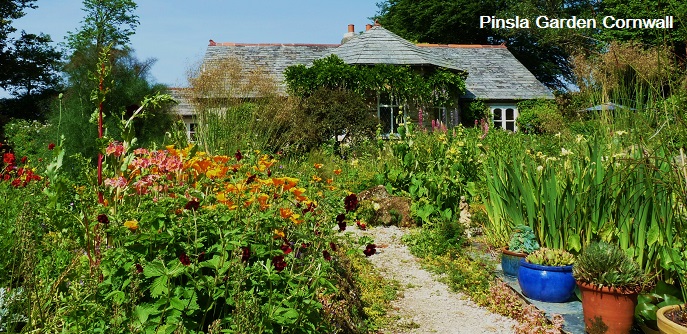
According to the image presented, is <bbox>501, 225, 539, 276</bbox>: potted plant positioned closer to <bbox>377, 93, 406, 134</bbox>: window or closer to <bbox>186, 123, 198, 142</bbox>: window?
<bbox>186, 123, 198, 142</bbox>: window

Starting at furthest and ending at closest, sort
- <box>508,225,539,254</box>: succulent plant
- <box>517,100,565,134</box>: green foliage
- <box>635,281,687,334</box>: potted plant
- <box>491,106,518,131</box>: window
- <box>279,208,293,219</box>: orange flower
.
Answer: <box>491,106,518,131</box>: window < <box>517,100,565,134</box>: green foliage < <box>508,225,539,254</box>: succulent plant < <box>635,281,687,334</box>: potted plant < <box>279,208,293,219</box>: orange flower

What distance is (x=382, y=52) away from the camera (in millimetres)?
18250

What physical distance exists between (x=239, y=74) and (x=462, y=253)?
1109cm

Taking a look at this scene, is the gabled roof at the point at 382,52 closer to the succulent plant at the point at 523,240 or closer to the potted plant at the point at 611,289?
the succulent plant at the point at 523,240

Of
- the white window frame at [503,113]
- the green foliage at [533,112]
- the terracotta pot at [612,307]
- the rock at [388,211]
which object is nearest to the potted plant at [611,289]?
the terracotta pot at [612,307]

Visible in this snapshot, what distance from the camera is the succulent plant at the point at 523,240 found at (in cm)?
434

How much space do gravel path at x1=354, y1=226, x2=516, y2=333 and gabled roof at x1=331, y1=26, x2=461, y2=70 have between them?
1303 cm

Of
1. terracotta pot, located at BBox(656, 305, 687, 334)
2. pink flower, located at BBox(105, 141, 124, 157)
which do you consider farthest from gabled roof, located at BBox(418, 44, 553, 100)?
Answer: pink flower, located at BBox(105, 141, 124, 157)

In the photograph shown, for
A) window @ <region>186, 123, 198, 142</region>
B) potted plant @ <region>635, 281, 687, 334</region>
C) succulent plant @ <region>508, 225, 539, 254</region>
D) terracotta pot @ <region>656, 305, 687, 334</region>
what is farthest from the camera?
window @ <region>186, 123, 198, 142</region>

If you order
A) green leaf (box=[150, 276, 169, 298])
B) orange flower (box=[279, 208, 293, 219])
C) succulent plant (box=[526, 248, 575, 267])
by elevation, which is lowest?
succulent plant (box=[526, 248, 575, 267])

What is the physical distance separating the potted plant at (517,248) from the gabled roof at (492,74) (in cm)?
1714

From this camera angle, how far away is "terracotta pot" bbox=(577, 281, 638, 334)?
11.2ft

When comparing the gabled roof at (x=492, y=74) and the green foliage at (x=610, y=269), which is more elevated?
the gabled roof at (x=492, y=74)

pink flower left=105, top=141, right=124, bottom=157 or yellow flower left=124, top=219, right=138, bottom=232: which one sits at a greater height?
pink flower left=105, top=141, right=124, bottom=157
